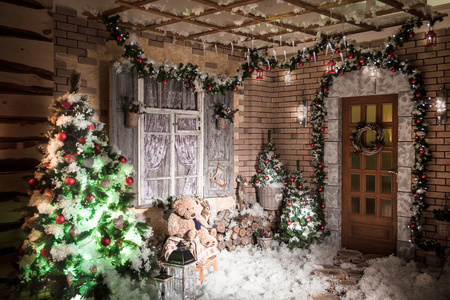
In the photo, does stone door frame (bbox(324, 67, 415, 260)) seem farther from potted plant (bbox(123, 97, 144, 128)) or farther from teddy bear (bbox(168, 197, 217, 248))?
potted plant (bbox(123, 97, 144, 128))

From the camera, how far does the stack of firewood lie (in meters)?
6.23

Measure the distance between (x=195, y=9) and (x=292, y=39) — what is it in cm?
217

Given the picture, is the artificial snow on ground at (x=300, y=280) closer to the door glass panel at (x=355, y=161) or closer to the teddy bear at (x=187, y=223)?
the teddy bear at (x=187, y=223)

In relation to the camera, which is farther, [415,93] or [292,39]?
[292,39]

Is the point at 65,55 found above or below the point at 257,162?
above

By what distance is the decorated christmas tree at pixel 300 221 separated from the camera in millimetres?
6422

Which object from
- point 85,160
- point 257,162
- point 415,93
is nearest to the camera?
point 85,160

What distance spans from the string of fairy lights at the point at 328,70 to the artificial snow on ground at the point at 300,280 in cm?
71

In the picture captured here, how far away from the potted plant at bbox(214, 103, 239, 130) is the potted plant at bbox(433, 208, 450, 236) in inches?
133

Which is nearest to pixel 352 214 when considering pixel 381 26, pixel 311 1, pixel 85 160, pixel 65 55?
pixel 381 26

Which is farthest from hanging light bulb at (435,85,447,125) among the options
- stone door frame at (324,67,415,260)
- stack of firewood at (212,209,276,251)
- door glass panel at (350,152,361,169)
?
stack of firewood at (212,209,276,251)

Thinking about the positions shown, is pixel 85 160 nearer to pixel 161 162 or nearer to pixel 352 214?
pixel 161 162

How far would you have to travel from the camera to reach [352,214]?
6.57 metres

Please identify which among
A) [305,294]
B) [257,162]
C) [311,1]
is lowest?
[305,294]
